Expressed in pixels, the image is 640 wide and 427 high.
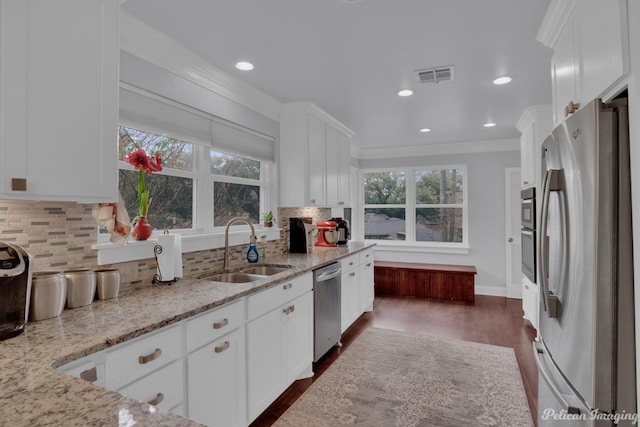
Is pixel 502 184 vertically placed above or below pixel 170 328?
above

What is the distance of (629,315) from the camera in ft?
3.71

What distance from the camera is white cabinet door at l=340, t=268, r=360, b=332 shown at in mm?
3617

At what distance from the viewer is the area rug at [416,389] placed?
2.28 metres

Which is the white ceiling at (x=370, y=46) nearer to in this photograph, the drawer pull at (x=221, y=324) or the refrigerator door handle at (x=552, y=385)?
the drawer pull at (x=221, y=324)

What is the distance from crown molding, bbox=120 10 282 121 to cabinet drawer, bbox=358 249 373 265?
6.80 ft

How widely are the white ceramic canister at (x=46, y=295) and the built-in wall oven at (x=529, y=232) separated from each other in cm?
390

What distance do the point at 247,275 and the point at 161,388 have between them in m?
1.27

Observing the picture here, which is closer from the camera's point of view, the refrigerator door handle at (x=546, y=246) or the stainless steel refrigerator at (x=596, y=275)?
the stainless steel refrigerator at (x=596, y=275)

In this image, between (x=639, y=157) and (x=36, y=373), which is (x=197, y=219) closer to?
(x=36, y=373)

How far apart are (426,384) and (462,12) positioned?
101 inches

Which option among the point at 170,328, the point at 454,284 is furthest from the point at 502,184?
the point at 170,328

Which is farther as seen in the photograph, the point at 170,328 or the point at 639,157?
the point at 170,328

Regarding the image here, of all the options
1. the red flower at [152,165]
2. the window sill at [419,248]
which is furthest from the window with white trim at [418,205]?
the red flower at [152,165]

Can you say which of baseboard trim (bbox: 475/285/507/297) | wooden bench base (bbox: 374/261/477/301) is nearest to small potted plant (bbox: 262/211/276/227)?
wooden bench base (bbox: 374/261/477/301)
